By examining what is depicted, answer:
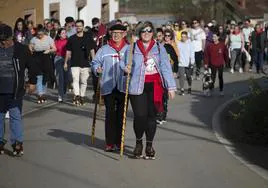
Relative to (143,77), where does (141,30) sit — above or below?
above

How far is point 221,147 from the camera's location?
1029cm

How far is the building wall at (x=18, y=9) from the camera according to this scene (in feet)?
87.4

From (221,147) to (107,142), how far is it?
5.85 feet

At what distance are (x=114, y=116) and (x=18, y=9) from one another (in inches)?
714

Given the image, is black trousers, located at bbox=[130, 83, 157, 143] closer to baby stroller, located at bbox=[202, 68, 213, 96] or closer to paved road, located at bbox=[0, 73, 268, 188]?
paved road, located at bbox=[0, 73, 268, 188]

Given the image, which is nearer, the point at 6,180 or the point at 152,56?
the point at 6,180

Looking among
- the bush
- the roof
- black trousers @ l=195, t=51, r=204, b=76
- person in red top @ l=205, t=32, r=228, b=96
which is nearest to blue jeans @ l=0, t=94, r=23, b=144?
the bush

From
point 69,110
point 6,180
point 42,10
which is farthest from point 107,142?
point 42,10

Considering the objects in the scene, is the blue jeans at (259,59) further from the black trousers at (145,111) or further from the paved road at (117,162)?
the black trousers at (145,111)

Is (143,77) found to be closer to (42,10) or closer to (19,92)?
(19,92)

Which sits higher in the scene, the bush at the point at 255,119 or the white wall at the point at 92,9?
the white wall at the point at 92,9

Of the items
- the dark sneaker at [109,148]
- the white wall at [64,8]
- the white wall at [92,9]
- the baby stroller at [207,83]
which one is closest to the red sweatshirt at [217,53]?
the baby stroller at [207,83]

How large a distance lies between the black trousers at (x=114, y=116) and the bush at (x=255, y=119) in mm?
2170

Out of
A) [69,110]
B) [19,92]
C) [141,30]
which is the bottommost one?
[69,110]
